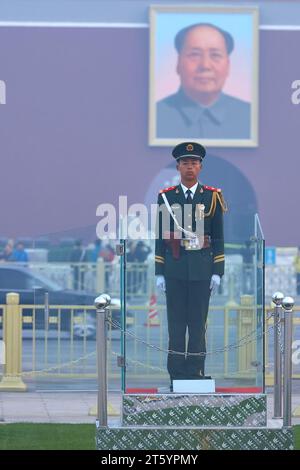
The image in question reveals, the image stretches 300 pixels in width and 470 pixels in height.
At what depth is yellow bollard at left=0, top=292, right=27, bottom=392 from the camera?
37.0ft

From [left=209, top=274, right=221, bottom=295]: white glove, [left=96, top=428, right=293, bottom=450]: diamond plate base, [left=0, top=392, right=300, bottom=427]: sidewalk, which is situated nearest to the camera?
[left=96, top=428, right=293, bottom=450]: diamond plate base

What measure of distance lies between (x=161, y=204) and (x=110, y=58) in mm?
18428

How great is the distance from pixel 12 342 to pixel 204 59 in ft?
48.9

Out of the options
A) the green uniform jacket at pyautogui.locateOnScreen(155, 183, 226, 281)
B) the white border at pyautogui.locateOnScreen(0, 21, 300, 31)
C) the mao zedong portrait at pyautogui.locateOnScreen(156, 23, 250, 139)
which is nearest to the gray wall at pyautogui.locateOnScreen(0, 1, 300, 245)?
the white border at pyautogui.locateOnScreen(0, 21, 300, 31)

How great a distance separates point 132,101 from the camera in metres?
26.3

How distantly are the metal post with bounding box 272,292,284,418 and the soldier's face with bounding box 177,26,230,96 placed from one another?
18.0m

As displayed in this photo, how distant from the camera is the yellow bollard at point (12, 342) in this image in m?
11.3

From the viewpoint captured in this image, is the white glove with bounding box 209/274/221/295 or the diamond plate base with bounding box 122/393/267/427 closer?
the diamond plate base with bounding box 122/393/267/427

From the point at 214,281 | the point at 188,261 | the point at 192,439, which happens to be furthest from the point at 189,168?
the point at 192,439

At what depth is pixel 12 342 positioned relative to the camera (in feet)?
38.0

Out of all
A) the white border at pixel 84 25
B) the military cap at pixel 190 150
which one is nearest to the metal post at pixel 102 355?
the military cap at pixel 190 150

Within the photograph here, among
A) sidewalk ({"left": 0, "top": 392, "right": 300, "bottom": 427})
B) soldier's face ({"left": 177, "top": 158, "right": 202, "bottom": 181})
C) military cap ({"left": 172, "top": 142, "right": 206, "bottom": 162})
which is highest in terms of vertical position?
military cap ({"left": 172, "top": 142, "right": 206, "bottom": 162})

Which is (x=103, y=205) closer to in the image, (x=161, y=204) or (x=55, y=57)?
(x=55, y=57)

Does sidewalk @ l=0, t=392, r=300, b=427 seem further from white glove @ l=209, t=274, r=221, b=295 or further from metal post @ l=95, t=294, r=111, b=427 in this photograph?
metal post @ l=95, t=294, r=111, b=427
